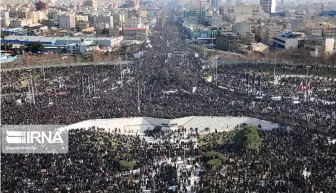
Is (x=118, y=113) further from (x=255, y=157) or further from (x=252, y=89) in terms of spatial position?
(x=252, y=89)

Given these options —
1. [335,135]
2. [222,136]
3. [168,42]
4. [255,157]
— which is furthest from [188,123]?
[168,42]

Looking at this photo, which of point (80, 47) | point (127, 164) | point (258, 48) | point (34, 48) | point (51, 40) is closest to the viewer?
point (127, 164)

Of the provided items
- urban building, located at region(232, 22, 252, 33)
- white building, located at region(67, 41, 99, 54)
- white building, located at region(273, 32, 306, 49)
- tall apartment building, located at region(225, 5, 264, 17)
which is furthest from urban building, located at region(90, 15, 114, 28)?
white building, located at region(273, 32, 306, 49)

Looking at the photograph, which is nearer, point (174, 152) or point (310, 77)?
point (174, 152)

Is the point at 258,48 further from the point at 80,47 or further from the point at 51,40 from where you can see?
the point at 51,40

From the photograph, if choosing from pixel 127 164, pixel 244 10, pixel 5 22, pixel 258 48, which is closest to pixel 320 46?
pixel 258 48

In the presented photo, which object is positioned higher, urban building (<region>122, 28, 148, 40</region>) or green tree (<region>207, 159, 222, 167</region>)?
urban building (<region>122, 28, 148, 40</region>)

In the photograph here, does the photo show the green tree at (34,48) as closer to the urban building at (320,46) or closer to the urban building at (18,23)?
the urban building at (18,23)

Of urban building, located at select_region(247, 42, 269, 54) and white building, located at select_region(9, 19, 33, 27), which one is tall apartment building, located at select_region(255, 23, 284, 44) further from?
white building, located at select_region(9, 19, 33, 27)
